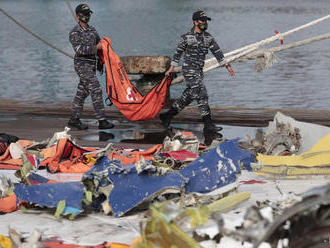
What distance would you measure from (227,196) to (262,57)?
20.9 feet

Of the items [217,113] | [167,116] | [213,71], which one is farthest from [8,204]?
[213,71]

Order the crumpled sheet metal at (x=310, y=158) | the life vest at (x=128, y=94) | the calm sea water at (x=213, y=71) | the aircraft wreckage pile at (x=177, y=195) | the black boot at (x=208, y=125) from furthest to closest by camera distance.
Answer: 1. the calm sea water at (x=213, y=71)
2. the life vest at (x=128, y=94)
3. the black boot at (x=208, y=125)
4. the crumpled sheet metal at (x=310, y=158)
5. the aircraft wreckage pile at (x=177, y=195)

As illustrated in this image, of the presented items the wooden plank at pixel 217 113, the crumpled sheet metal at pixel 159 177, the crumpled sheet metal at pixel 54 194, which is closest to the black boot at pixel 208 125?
the wooden plank at pixel 217 113

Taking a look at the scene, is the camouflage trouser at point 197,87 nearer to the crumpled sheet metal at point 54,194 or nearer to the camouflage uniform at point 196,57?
the camouflage uniform at point 196,57

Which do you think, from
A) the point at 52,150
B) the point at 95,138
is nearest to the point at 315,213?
the point at 52,150

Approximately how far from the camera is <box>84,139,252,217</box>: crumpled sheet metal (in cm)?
552

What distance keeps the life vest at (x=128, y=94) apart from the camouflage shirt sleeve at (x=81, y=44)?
23 centimetres

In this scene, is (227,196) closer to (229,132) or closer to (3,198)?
(3,198)

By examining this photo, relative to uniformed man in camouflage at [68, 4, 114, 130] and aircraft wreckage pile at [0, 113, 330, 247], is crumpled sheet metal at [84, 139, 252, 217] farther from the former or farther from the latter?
uniformed man in camouflage at [68, 4, 114, 130]

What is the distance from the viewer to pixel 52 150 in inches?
314

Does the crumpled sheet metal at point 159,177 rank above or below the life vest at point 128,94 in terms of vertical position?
below

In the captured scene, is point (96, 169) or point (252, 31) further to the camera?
point (252, 31)

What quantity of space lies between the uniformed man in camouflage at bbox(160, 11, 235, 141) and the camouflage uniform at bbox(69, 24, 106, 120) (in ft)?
3.86

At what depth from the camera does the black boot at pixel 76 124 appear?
10.8 metres
